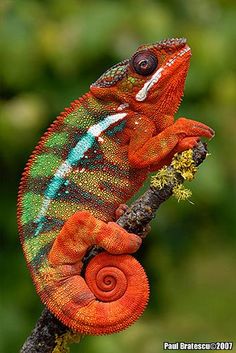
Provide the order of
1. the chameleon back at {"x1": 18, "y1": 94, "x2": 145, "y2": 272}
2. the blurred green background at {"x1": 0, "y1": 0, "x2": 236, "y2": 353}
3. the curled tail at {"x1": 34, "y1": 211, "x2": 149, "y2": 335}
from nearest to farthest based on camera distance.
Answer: the curled tail at {"x1": 34, "y1": 211, "x2": 149, "y2": 335}
the chameleon back at {"x1": 18, "y1": 94, "x2": 145, "y2": 272}
the blurred green background at {"x1": 0, "y1": 0, "x2": 236, "y2": 353}

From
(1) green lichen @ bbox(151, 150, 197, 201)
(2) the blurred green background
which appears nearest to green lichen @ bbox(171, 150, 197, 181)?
(1) green lichen @ bbox(151, 150, 197, 201)

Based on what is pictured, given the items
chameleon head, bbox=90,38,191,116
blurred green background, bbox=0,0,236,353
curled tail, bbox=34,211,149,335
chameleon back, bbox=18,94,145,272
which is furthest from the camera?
blurred green background, bbox=0,0,236,353

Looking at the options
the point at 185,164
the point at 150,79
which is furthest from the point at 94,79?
the point at 185,164

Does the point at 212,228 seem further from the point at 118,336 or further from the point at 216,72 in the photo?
the point at 118,336

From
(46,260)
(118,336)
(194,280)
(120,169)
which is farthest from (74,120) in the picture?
(194,280)

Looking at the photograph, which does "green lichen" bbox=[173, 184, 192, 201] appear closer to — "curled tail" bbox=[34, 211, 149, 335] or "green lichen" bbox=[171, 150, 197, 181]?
"green lichen" bbox=[171, 150, 197, 181]

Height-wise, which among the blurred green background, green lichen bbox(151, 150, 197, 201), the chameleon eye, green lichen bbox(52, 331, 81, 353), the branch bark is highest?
the blurred green background
